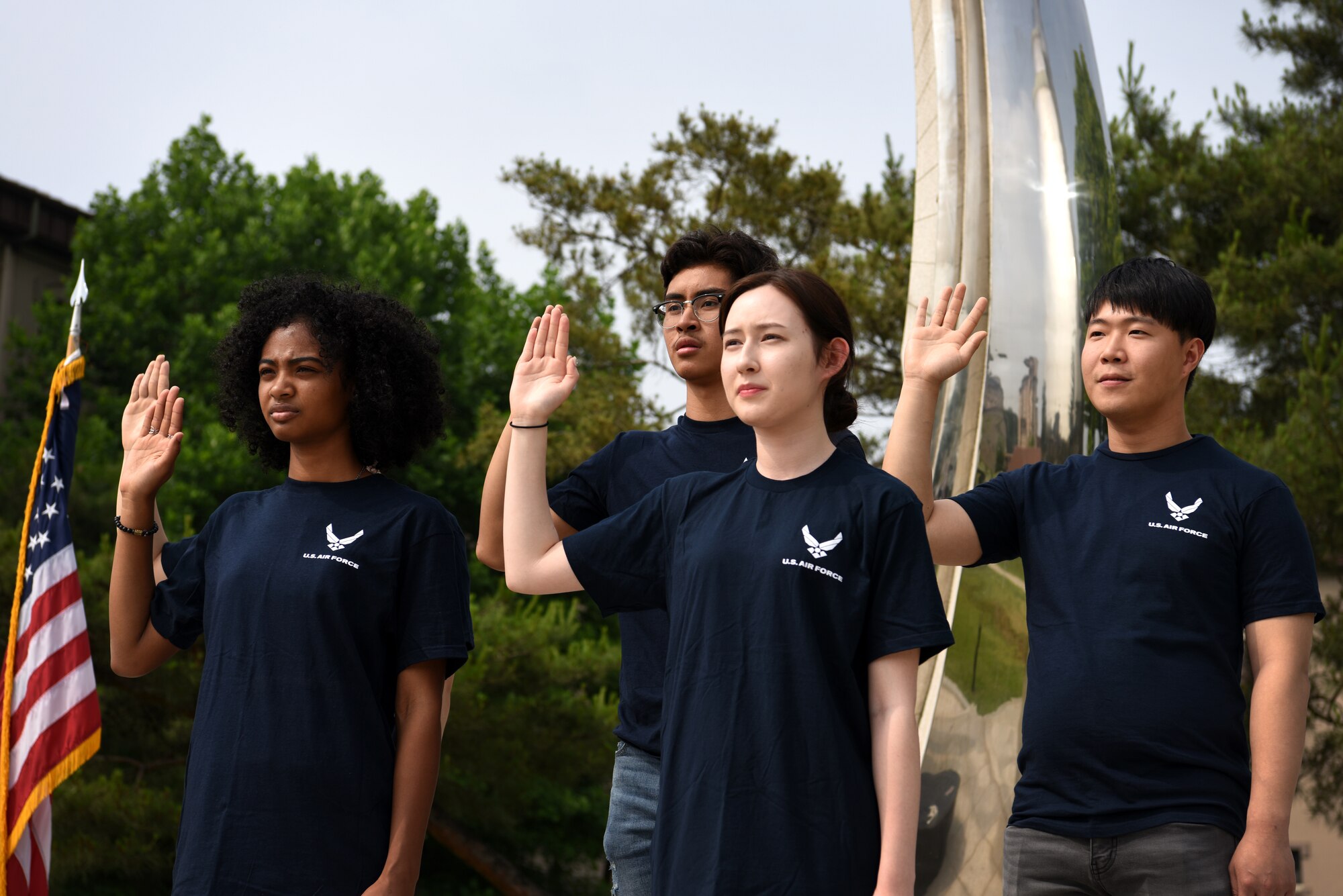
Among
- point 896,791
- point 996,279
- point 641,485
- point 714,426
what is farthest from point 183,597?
point 996,279

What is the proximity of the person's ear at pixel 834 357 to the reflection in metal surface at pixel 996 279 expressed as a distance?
8.34 feet

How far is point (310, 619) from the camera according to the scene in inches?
103

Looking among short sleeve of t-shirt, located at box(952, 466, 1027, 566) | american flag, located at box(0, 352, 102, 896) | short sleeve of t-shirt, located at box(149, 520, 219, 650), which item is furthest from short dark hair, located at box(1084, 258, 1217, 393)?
american flag, located at box(0, 352, 102, 896)

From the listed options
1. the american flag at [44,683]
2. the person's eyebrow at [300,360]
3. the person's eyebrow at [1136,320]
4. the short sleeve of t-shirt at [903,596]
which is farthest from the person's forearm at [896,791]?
the american flag at [44,683]

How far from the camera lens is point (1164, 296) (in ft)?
8.87

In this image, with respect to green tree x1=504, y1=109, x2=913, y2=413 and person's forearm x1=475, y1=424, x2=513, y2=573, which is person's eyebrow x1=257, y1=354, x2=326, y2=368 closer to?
person's forearm x1=475, y1=424, x2=513, y2=573

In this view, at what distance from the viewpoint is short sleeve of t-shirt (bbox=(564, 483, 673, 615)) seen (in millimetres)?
2402

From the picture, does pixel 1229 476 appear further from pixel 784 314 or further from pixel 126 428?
pixel 126 428

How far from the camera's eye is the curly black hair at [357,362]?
2965 mm

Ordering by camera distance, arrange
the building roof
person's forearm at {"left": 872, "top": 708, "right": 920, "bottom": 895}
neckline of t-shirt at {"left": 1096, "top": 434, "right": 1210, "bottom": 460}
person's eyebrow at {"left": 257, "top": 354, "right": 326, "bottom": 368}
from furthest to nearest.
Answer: the building roof → person's eyebrow at {"left": 257, "top": 354, "right": 326, "bottom": 368} → neckline of t-shirt at {"left": 1096, "top": 434, "right": 1210, "bottom": 460} → person's forearm at {"left": 872, "top": 708, "right": 920, "bottom": 895}

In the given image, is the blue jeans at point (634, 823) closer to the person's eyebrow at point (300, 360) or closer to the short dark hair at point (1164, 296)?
the person's eyebrow at point (300, 360)

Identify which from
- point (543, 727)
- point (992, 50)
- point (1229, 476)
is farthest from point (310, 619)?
point (543, 727)

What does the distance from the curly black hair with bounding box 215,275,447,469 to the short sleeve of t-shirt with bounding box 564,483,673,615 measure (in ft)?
2.43

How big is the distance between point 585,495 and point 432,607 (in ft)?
1.80
